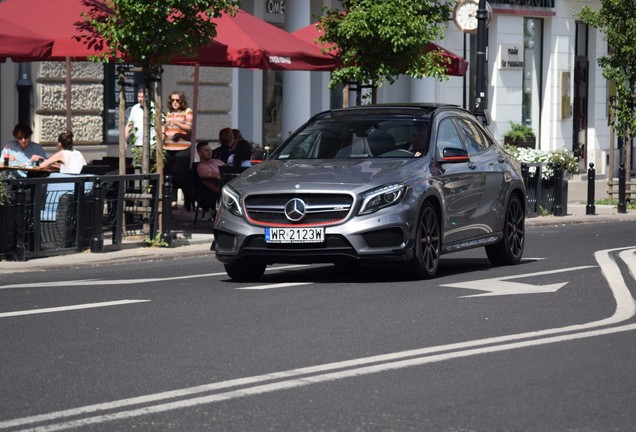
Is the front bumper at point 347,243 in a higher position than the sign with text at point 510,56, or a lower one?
lower

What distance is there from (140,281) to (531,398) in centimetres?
675

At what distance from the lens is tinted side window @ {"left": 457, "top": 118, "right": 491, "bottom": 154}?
15.4 meters

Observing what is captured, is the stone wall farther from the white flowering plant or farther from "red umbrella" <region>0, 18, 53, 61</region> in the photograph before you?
the white flowering plant

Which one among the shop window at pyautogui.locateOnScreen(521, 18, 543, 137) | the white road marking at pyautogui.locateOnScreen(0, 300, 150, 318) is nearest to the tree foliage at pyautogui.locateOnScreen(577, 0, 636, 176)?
the shop window at pyautogui.locateOnScreen(521, 18, 543, 137)

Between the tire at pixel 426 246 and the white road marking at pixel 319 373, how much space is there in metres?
2.32

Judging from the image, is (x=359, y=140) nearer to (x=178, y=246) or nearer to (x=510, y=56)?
(x=178, y=246)

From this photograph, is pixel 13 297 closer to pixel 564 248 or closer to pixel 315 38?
pixel 564 248

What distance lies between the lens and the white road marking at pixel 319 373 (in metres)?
7.12

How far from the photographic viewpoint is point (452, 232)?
14.4 m

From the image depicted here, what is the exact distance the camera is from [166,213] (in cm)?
1855

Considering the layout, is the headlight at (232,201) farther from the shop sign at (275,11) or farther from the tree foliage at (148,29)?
the shop sign at (275,11)

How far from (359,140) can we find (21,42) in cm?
485

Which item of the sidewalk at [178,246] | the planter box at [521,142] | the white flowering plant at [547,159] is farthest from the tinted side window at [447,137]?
the planter box at [521,142]

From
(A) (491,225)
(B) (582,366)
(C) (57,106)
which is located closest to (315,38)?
(C) (57,106)
